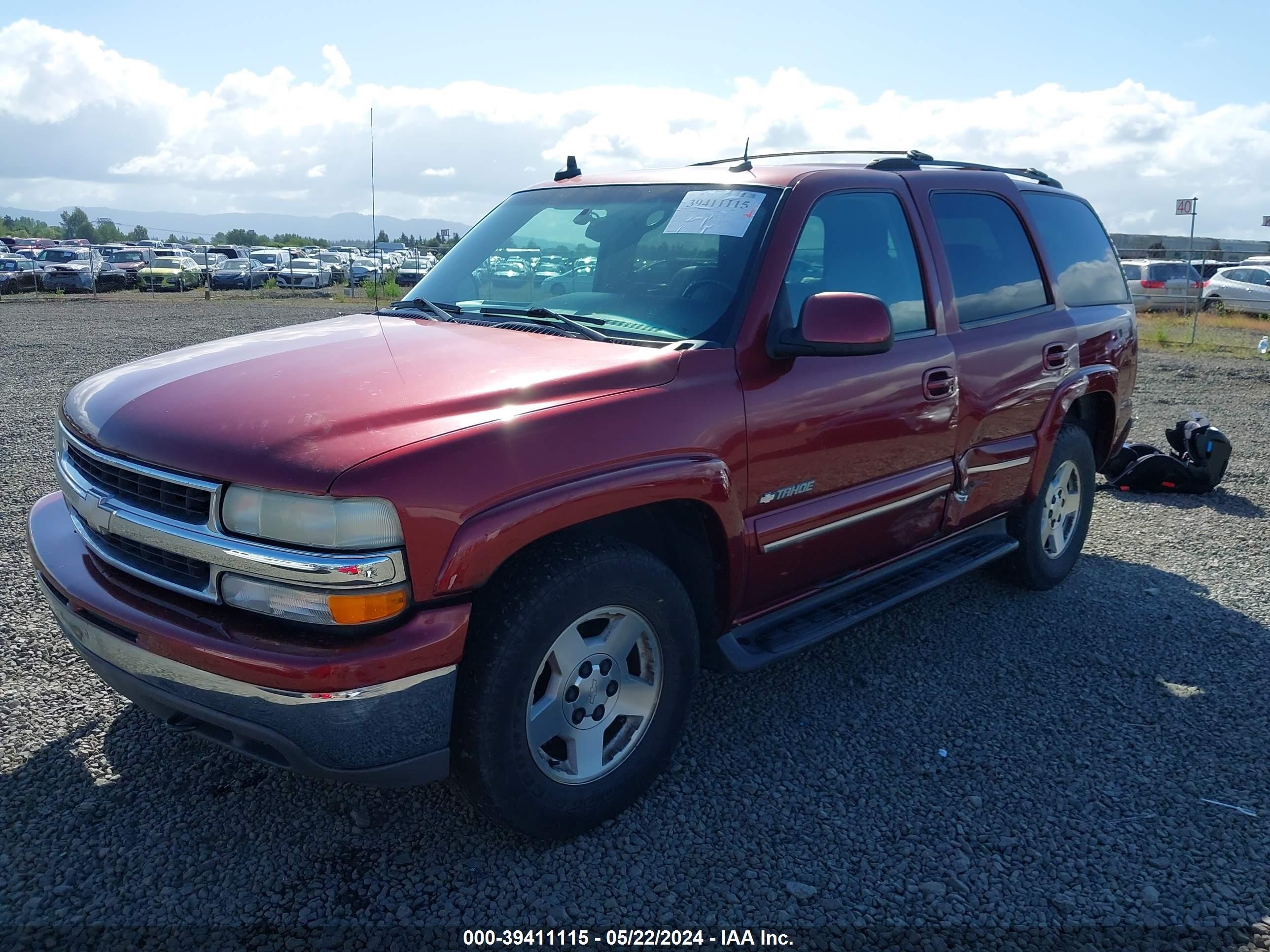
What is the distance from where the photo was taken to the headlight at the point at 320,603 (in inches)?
91.8

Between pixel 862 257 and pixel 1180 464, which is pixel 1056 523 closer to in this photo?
pixel 862 257

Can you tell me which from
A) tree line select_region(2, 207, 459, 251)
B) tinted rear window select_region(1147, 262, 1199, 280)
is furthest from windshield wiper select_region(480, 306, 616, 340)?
tree line select_region(2, 207, 459, 251)

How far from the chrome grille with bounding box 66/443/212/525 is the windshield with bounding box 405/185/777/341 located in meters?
1.42

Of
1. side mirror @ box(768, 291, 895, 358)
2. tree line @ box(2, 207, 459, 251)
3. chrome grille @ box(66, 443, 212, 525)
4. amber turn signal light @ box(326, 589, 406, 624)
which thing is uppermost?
tree line @ box(2, 207, 459, 251)

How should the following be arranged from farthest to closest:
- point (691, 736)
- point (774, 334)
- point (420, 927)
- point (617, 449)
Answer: point (691, 736), point (774, 334), point (617, 449), point (420, 927)

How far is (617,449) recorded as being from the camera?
2.73 m

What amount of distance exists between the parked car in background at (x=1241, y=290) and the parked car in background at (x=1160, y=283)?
0.31 m

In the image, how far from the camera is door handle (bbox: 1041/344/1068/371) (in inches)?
180

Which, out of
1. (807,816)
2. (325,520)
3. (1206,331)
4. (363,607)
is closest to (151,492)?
(325,520)

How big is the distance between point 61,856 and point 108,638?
0.68 meters

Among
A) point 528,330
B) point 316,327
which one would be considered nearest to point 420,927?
point 528,330

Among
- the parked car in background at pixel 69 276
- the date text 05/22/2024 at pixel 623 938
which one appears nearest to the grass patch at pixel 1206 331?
the date text 05/22/2024 at pixel 623 938

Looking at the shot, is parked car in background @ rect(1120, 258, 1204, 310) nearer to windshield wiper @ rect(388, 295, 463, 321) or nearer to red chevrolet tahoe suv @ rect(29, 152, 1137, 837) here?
red chevrolet tahoe suv @ rect(29, 152, 1137, 837)

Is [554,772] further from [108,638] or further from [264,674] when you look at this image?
[108,638]
